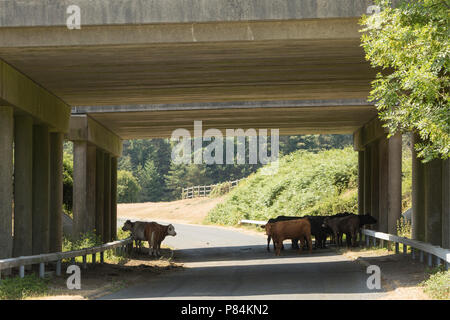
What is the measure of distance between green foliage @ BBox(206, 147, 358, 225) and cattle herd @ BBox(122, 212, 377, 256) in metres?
15.5

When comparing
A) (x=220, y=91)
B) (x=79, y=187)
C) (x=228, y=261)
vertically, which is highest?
(x=220, y=91)

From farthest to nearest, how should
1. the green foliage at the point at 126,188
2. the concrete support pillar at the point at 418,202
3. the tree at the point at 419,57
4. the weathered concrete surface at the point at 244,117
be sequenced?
the green foliage at the point at 126,188
the weathered concrete surface at the point at 244,117
the concrete support pillar at the point at 418,202
the tree at the point at 419,57

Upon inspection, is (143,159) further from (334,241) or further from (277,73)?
(277,73)

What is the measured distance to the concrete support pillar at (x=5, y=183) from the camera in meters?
18.9

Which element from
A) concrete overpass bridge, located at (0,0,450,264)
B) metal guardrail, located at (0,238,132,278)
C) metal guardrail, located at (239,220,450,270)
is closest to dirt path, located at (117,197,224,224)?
concrete overpass bridge, located at (0,0,450,264)

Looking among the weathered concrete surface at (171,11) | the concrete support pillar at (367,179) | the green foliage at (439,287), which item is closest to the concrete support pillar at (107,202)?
the concrete support pillar at (367,179)

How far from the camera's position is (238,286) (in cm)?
1798

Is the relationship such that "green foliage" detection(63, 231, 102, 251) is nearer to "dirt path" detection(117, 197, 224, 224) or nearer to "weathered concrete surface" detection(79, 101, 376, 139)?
"weathered concrete surface" detection(79, 101, 376, 139)

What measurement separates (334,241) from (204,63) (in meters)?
14.9

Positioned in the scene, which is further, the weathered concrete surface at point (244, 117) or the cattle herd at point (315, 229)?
the weathered concrete surface at point (244, 117)

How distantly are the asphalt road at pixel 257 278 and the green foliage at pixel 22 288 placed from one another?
149 cm

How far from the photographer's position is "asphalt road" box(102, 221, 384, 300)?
15938mm

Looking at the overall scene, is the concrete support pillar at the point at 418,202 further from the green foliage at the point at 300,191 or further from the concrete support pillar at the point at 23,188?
the green foliage at the point at 300,191
